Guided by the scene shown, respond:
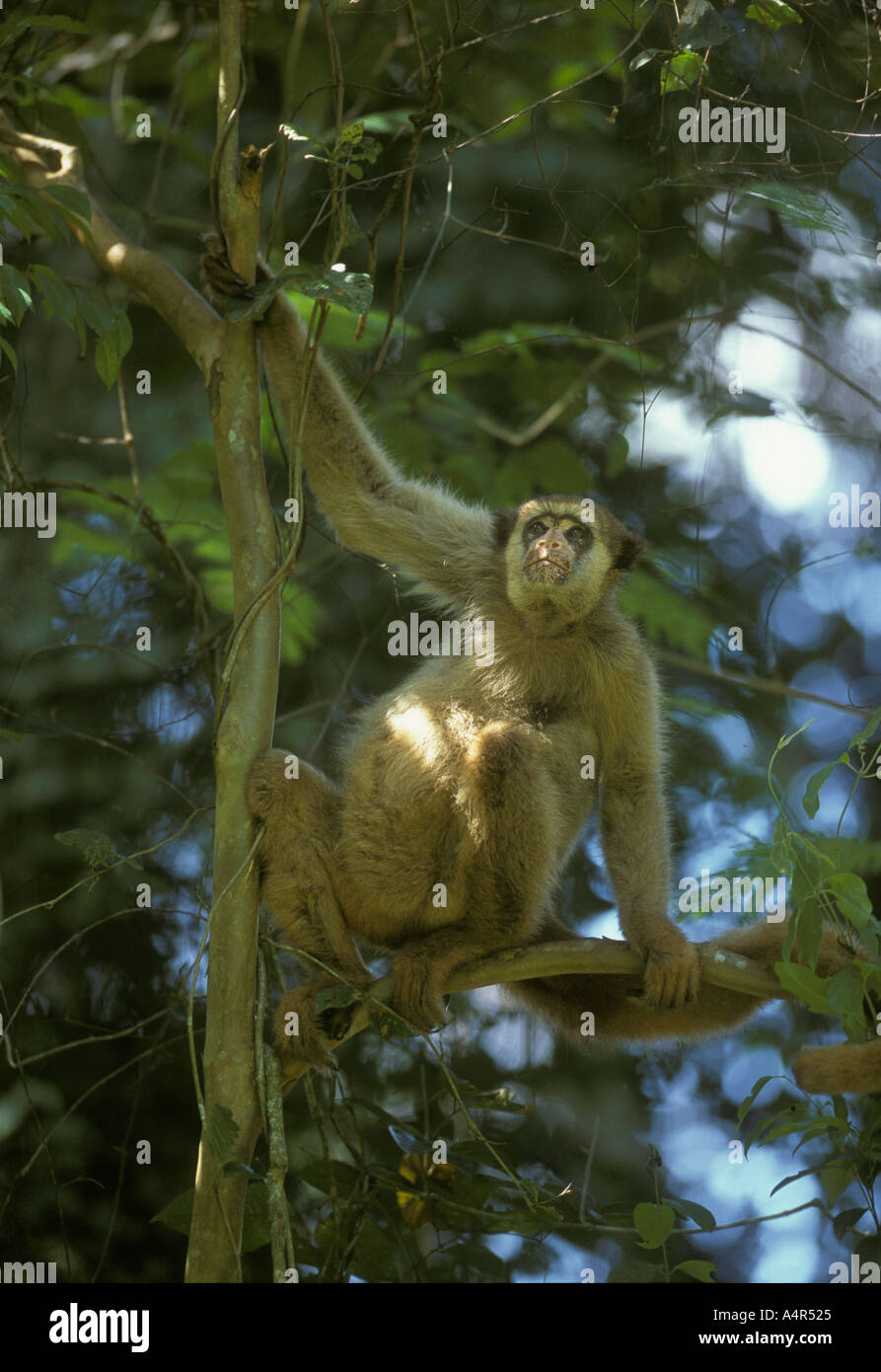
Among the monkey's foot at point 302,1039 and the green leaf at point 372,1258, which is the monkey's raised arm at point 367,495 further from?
the green leaf at point 372,1258

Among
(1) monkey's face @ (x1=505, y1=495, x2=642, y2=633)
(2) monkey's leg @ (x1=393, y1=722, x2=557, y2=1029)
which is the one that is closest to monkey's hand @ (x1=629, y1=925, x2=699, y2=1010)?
(2) monkey's leg @ (x1=393, y1=722, x2=557, y2=1029)

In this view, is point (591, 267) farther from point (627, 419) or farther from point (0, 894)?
point (0, 894)

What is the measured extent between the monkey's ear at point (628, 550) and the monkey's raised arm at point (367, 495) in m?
0.66

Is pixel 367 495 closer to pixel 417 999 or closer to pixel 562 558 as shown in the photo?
pixel 562 558

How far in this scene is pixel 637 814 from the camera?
19.8ft

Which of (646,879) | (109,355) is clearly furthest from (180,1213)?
(109,355)

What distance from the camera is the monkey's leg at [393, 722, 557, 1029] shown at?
542 cm

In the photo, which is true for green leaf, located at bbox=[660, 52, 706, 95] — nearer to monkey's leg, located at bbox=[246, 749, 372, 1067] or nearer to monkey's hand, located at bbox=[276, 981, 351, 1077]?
monkey's leg, located at bbox=[246, 749, 372, 1067]

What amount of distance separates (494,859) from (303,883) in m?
0.84

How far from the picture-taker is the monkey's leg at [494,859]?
5422mm

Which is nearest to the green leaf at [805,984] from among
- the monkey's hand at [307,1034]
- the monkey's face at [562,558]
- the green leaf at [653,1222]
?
the green leaf at [653,1222]

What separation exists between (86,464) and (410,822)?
12.3ft

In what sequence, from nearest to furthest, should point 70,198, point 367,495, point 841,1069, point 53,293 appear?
1. point 841,1069
2. point 53,293
3. point 70,198
4. point 367,495

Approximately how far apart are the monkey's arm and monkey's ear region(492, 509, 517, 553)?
87 cm
